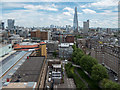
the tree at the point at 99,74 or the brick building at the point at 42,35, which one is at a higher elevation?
the brick building at the point at 42,35

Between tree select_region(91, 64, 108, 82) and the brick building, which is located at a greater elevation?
the brick building

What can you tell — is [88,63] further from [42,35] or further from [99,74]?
[42,35]

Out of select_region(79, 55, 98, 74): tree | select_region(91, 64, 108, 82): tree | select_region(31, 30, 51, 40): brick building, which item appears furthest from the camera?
select_region(31, 30, 51, 40): brick building

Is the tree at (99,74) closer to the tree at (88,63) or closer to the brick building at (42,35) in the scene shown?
the tree at (88,63)

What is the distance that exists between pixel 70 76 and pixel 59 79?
0.95 m

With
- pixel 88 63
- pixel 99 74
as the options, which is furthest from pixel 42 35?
pixel 99 74

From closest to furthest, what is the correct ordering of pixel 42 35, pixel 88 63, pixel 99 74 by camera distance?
1. pixel 99 74
2. pixel 88 63
3. pixel 42 35

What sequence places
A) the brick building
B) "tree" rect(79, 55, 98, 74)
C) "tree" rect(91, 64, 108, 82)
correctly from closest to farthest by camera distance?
"tree" rect(91, 64, 108, 82) < "tree" rect(79, 55, 98, 74) < the brick building

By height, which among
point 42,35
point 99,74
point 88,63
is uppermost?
point 42,35

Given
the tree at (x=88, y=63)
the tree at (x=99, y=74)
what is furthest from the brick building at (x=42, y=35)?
the tree at (x=99, y=74)

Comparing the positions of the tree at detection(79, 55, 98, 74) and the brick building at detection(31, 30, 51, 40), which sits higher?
the brick building at detection(31, 30, 51, 40)

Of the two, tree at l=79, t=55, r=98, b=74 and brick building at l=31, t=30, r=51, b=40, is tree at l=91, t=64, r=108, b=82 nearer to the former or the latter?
tree at l=79, t=55, r=98, b=74

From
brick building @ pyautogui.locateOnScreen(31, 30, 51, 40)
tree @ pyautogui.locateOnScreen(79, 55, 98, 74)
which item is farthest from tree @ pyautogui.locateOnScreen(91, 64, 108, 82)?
brick building @ pyautogui.locateOnScreen(31, 30, 51, 40)

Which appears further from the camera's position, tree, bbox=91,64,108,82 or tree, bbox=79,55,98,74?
tree, bbox=79,55,98,74
